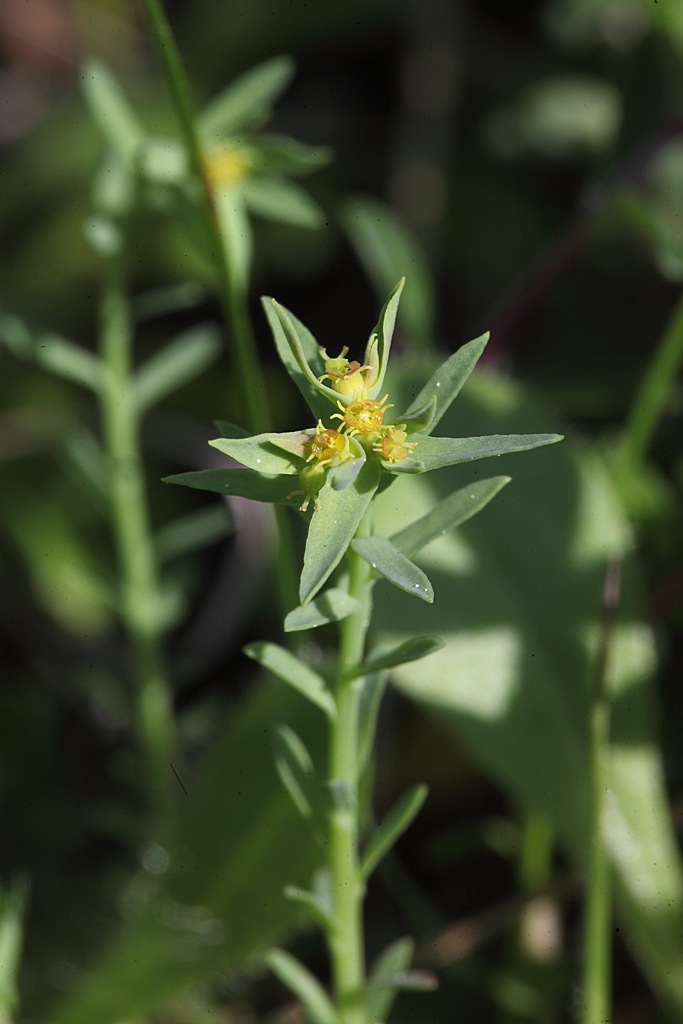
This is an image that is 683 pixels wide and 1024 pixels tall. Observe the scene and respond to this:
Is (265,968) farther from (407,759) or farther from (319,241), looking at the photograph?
A: (319,241)

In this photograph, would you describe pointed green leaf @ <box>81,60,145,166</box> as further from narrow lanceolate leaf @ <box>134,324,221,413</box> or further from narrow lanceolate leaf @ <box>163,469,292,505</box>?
narrow lanceolate leaf @ <box>163,469,292,505</box>

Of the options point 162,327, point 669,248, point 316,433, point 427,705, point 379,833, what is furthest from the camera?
point 162,327

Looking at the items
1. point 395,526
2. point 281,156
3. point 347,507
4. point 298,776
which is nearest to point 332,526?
point 347,507

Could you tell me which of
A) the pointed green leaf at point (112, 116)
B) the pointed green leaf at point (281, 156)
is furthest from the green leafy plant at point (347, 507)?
the pointed green leaf at point (112, 116)

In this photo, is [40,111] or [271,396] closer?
[271,396]

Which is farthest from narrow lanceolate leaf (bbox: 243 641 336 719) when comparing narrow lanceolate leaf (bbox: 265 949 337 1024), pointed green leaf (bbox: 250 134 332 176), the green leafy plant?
pointed green leaf (bbox: 250 134 332 176)

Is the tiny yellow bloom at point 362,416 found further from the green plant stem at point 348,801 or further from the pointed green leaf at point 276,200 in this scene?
the pointed green leaf at point 276,200

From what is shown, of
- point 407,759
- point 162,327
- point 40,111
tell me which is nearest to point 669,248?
point 407,759
